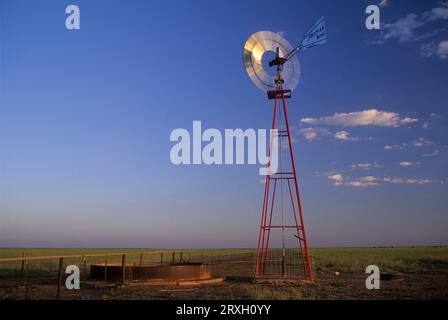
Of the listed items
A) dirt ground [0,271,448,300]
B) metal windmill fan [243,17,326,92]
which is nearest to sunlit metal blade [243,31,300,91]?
metal windmill fan [243,17,326,92]

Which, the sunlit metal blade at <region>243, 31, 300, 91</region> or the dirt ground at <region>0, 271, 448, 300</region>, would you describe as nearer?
the dirt ground at <region>0, 271, 448, 300</region>

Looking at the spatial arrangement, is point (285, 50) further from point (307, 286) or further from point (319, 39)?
point (307, 286)

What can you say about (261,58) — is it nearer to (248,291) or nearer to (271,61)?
(271,61)

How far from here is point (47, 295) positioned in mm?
17938

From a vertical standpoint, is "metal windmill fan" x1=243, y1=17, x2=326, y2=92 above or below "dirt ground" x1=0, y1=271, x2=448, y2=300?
above

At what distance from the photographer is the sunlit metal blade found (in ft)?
77.0

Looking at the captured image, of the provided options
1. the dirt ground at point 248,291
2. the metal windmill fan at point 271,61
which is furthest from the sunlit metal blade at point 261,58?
the dirt ground at point 248,291

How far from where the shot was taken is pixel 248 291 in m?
19.1

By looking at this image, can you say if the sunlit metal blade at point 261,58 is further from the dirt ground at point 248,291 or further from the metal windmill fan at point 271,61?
the dirt ground at point 248,291

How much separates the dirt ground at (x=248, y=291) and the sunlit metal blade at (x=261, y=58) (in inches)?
387

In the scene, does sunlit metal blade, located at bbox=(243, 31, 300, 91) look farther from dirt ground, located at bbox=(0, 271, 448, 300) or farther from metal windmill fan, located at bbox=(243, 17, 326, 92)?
dirt ground, located at bbox=(0, 271, 448, 300)

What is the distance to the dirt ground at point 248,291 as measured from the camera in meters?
17.6

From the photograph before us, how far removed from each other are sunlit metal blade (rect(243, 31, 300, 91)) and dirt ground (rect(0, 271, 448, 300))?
9.84 metres
